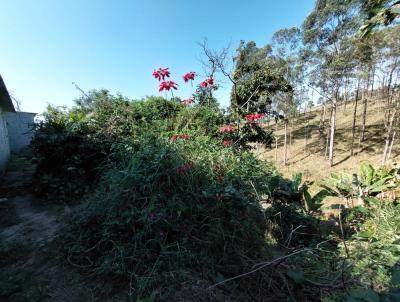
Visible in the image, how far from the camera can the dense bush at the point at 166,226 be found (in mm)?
2045

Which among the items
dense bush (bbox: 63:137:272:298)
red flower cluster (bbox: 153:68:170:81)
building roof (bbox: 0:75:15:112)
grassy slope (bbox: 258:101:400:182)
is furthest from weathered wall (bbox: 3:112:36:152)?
grassy slope (bbox: 258:101:400:182)

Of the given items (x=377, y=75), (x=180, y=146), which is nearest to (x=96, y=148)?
(x=180, y=146)

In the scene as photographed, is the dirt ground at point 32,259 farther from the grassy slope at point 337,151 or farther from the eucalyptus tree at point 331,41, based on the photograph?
the eucalyptus tree at point 331,41

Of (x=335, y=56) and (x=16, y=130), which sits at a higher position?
(x=335, y=56)

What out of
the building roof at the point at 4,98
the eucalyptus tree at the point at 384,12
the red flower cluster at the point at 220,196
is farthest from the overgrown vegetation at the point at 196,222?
the building roof at the point at 4,98

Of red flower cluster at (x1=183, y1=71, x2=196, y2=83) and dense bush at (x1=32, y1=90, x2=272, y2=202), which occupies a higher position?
red flower cluster at (x1=183, y1=71, x2=196, y2=83)

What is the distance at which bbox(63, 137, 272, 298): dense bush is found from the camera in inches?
80.5

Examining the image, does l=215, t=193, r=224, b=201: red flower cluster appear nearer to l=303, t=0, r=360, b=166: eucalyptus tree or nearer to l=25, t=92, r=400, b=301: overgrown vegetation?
l=25, t=92, r=400, b=301: overgrown vegetation

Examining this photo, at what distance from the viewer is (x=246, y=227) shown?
7.66 ft

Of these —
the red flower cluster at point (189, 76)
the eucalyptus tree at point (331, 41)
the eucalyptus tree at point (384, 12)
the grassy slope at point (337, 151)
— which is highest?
the eucalyptus tree at point (331, 41)

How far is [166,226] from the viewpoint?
225 centimetres

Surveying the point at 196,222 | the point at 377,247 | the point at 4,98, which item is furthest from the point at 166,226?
the point at 4,98

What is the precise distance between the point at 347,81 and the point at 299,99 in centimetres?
586

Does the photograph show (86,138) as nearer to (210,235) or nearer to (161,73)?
(161,73)
